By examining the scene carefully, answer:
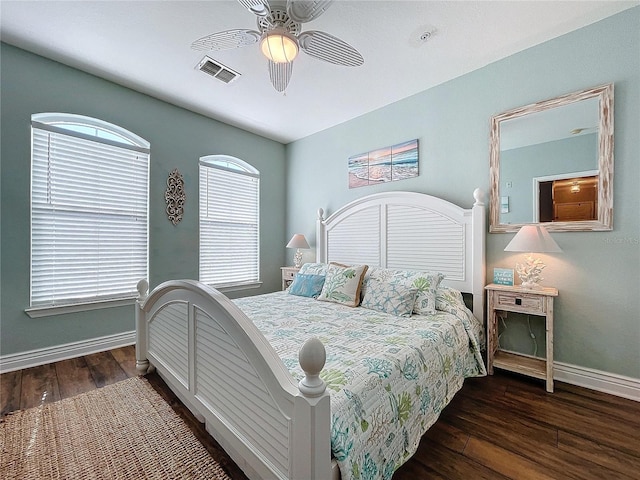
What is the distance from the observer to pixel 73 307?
2.77 meters

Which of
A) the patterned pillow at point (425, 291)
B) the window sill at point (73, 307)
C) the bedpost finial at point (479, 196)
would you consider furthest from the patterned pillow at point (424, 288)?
the window sill at point (73, 307)

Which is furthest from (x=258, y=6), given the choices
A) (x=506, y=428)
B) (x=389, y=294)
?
(x=506, y=428)

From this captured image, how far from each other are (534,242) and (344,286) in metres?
1.55

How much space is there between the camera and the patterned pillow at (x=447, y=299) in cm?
238

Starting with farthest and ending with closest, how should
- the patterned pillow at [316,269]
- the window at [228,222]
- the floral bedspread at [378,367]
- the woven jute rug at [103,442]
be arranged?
the window at [228,222], the patterned pillow at [316,269], the woven jute rug at [103,442], the floral bedspread at [378,367]

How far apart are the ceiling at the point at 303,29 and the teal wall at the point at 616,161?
0.47 ft

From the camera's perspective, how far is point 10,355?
246 centimetres

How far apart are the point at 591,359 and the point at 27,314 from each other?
477 cm

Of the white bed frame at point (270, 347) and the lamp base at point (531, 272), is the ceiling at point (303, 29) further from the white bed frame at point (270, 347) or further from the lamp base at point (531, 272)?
the lamp base at point (531, 272)

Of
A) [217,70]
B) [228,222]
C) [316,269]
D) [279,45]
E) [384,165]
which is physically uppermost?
[217,70]

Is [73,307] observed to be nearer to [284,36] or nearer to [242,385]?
[242,385]

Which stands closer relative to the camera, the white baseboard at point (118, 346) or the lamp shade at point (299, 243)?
the white baseboard at point (118, 346)

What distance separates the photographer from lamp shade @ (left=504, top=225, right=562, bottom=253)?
213cm

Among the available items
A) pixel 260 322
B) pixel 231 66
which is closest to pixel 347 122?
pixel 231 66
